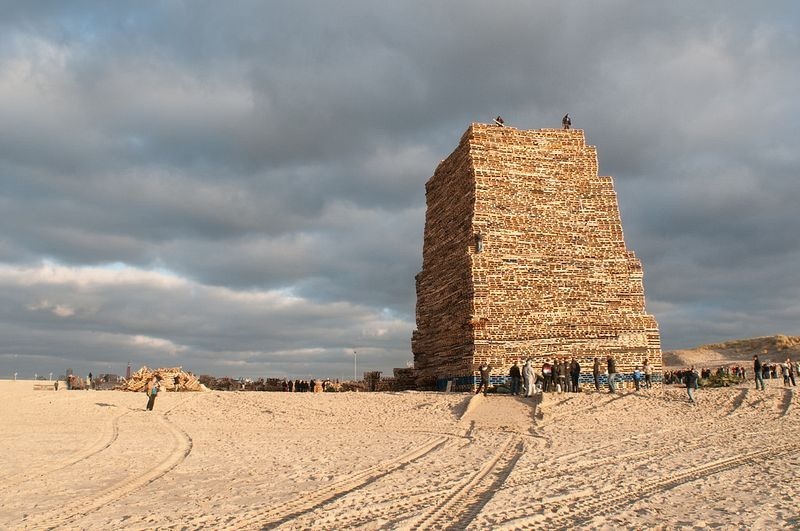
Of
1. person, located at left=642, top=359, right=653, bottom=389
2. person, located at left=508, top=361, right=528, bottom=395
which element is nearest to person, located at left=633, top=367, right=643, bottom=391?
person, located at left=642, top=359, right=653, bottom=389

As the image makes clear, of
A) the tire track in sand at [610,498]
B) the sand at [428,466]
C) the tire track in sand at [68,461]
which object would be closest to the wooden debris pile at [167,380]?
the sand at [428,466]

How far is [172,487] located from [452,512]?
4307 millimetres

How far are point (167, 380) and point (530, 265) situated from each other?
19.0 meters

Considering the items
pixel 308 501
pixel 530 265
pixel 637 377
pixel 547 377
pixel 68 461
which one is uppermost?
pixel 530 265

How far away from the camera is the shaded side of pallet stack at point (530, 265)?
24547 mm

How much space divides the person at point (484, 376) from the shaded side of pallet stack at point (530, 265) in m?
0.29

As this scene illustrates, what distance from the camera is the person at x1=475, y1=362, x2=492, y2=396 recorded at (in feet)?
72.7

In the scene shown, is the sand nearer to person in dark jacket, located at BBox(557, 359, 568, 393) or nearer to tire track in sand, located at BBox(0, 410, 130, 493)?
tire track in sand, located at BBox(0, 410, 130, 493)

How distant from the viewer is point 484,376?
22.2 m

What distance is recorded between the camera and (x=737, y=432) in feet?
45.1

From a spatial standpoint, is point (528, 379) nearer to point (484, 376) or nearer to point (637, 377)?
point (484, 376)

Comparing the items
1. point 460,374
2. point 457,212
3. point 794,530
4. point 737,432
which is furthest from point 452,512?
point 457,212

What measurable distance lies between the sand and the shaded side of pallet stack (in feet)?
15.3

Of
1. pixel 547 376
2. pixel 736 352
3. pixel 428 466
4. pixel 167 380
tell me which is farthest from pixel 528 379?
pixel 736 352
